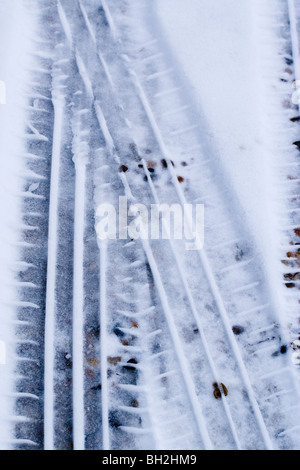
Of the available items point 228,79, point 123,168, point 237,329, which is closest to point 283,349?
point 237,329

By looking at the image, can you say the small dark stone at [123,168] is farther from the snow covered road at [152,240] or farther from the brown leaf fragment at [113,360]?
the brown leaf fragment at [113,360]

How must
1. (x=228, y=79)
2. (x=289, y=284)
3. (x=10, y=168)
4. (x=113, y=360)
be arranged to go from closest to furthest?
(x=113, y=360) → (x=289, y=284) → (x=10, y=168) → (x=228, y=79)

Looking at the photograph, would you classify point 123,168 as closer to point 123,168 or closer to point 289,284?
point 123,168

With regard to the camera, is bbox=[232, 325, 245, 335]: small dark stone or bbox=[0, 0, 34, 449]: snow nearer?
bbox=[0, 0, 34, 449]: snow

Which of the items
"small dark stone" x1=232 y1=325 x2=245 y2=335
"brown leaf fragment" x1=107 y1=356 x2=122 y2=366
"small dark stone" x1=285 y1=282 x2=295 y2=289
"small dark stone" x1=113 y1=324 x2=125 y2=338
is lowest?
"brown leaf fragment" x1=107 y1=356 x2=122 y2=366

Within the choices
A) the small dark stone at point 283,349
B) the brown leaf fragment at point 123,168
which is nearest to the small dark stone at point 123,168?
the brown leaf fragment at point 123,168

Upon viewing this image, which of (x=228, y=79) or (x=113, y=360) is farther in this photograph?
(x=228, y=79)

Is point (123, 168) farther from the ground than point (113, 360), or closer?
farther from the ground

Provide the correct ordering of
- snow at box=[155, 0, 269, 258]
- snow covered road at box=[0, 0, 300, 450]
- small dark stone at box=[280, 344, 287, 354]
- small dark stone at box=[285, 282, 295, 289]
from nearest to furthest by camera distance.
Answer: snow covered road at box=[0, 0, 300, 450] → small dark stone at box=[280, 344, 287, 354] → small dark stone at box=[285, 282, 295, 289] → snow at box=[155, 0, 269, 258]

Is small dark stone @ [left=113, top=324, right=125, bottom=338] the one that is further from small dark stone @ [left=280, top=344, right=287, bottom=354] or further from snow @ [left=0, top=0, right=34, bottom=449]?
small dark stone @ [left=280, top=344, right=287, bottom=354]

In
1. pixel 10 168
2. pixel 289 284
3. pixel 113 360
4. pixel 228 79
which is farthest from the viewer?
pixel 228 79

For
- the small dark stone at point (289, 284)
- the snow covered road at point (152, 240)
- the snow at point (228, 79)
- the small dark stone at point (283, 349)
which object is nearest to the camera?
the snow covered road at point (152, 240)

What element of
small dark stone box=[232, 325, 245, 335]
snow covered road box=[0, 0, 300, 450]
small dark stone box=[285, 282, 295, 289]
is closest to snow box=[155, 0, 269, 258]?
snow covered road box=[0, 0, 300, 450]
